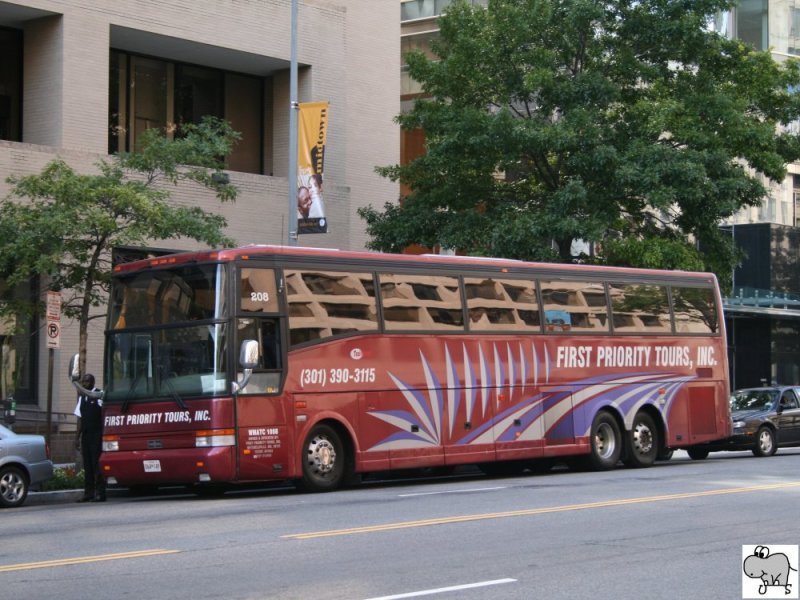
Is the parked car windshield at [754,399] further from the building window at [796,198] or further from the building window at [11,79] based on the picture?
the building window at [796,198]

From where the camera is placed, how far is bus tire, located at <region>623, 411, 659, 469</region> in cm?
2330

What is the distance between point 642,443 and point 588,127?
6.74 metres

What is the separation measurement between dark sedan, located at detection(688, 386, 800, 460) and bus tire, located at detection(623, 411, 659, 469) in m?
3.81

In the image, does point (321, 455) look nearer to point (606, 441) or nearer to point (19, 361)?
point (606, 441)

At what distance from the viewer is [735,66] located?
1106 inches

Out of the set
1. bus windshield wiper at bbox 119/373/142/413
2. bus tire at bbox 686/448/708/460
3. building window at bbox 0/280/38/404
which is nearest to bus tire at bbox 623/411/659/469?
bus tire at bbox 686/448/708/460

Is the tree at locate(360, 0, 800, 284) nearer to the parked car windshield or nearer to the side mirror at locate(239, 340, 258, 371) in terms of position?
the parked car windshield

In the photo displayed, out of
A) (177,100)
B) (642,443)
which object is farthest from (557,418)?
(177,100)

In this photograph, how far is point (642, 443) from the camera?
77.4ft

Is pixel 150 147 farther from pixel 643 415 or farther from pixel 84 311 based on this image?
pixel 643 415

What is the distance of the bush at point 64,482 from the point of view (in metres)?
19.8

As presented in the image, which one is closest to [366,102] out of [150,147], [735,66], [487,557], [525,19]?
[525,19]

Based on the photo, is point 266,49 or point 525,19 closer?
point 525,19

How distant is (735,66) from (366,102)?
9.50m
